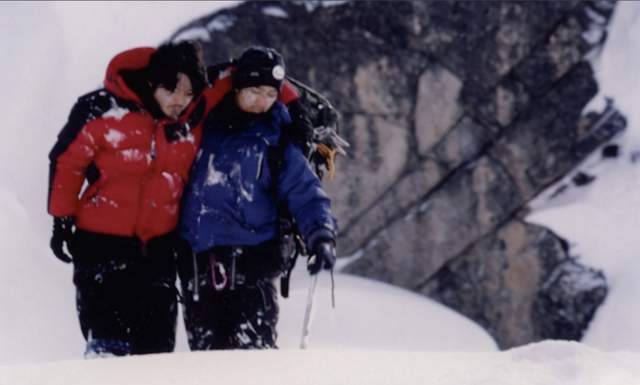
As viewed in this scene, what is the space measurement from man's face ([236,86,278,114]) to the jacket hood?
39cm

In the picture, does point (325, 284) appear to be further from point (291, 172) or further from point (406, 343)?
point (291, 172)

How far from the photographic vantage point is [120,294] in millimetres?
3322

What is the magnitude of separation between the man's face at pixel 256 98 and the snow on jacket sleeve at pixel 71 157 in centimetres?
58

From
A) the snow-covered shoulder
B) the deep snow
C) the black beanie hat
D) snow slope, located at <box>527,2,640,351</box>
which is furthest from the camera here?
snow slope, located at <box>527,2,640,351</box>

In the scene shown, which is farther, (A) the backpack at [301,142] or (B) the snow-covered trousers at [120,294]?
(A) the backpack at [301,142]

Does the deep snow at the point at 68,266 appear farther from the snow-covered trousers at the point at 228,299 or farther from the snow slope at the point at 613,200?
the snow-covered trousers at the point at 228,299

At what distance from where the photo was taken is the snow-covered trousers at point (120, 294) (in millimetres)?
3301

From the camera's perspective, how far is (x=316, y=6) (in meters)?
10.2

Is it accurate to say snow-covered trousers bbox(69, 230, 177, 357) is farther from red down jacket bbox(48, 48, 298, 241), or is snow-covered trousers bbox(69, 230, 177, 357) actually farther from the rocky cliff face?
the rocky cliff face

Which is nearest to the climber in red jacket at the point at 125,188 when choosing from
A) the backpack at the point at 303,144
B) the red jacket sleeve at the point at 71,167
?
the red jacket sleeve at the point at 71,167

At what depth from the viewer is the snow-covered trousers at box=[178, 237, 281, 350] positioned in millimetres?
3420

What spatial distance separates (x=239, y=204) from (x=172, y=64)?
1.99 ft

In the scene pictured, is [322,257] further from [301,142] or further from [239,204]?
[301,142]

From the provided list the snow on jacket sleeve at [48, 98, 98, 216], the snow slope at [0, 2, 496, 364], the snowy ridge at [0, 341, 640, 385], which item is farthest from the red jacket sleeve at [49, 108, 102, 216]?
the snow slope at [0, 2, 496, 364]
